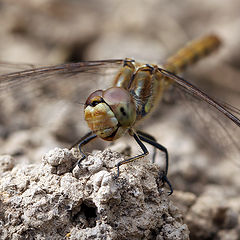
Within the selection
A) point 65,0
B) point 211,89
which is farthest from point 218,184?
point 65,0

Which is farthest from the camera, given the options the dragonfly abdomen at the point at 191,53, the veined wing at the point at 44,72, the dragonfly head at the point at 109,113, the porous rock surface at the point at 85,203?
the dragonfly abdomen at the point at 191,53

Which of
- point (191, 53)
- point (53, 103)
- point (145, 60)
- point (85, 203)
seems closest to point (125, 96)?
point (85, 203)

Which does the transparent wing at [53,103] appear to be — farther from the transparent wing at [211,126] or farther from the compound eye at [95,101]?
the compound eye at [95,101]

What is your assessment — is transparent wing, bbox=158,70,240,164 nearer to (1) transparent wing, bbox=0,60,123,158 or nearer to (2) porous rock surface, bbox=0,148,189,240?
(1) transparent wing, bbox=0,60,123,158

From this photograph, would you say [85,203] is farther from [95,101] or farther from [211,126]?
[211,126]

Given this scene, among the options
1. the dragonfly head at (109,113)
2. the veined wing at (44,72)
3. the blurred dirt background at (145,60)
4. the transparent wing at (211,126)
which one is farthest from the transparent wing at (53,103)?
the dragonfly head at (109,113)

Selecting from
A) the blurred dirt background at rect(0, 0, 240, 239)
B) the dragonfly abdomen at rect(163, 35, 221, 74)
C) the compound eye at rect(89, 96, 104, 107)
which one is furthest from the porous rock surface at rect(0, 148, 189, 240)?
the dragonfly abdomen at rect(163, 35, 221, 74)
